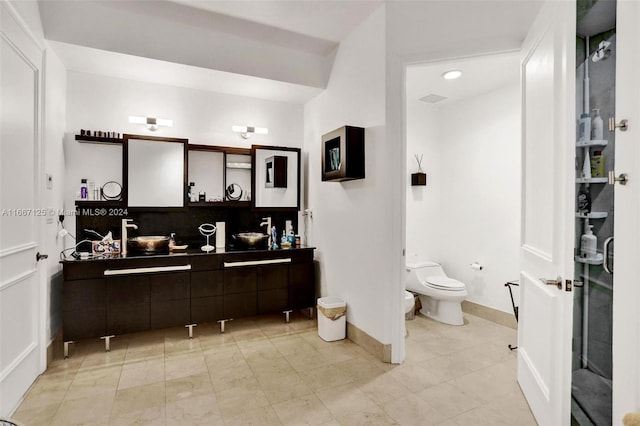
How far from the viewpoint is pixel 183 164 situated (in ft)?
11.4

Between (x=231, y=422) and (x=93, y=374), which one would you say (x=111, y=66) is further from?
(x=231, y=422)

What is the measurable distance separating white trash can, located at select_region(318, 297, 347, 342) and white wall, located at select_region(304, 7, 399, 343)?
84mm

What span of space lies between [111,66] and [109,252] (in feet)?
5.68

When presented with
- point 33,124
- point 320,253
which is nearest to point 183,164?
point 33,124

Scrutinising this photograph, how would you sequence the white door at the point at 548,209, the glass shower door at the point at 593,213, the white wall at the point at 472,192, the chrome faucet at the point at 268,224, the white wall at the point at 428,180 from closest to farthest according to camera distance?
the white door at the point at 548,209 → the glass shower door at the point at 593,213 → the white wall at the point at 472,192 → the chrome faucet at the point at 268,224 → the white wall at the point at 428,180

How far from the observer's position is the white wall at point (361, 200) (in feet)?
8.89

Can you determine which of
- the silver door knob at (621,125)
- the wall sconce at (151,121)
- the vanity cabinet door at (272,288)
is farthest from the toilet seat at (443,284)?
the wall sconce at (151,121)

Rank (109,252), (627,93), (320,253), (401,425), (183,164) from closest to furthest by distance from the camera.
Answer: (627,93)
(401,425)
(109,252)
(183,164)
(320,253)

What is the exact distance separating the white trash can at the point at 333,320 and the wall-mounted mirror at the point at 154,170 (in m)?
1.86

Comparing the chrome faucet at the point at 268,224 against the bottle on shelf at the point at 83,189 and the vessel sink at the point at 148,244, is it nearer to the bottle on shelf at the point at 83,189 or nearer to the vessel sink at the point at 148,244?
the vessel sink at the point at 148,244

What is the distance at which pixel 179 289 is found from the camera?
10.2 feet

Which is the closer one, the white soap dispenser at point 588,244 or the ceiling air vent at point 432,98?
the white soap dispenser at point 588,244

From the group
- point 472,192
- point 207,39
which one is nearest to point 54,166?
point 207,39

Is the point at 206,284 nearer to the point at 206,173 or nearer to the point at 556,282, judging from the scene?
the point at 206,173
